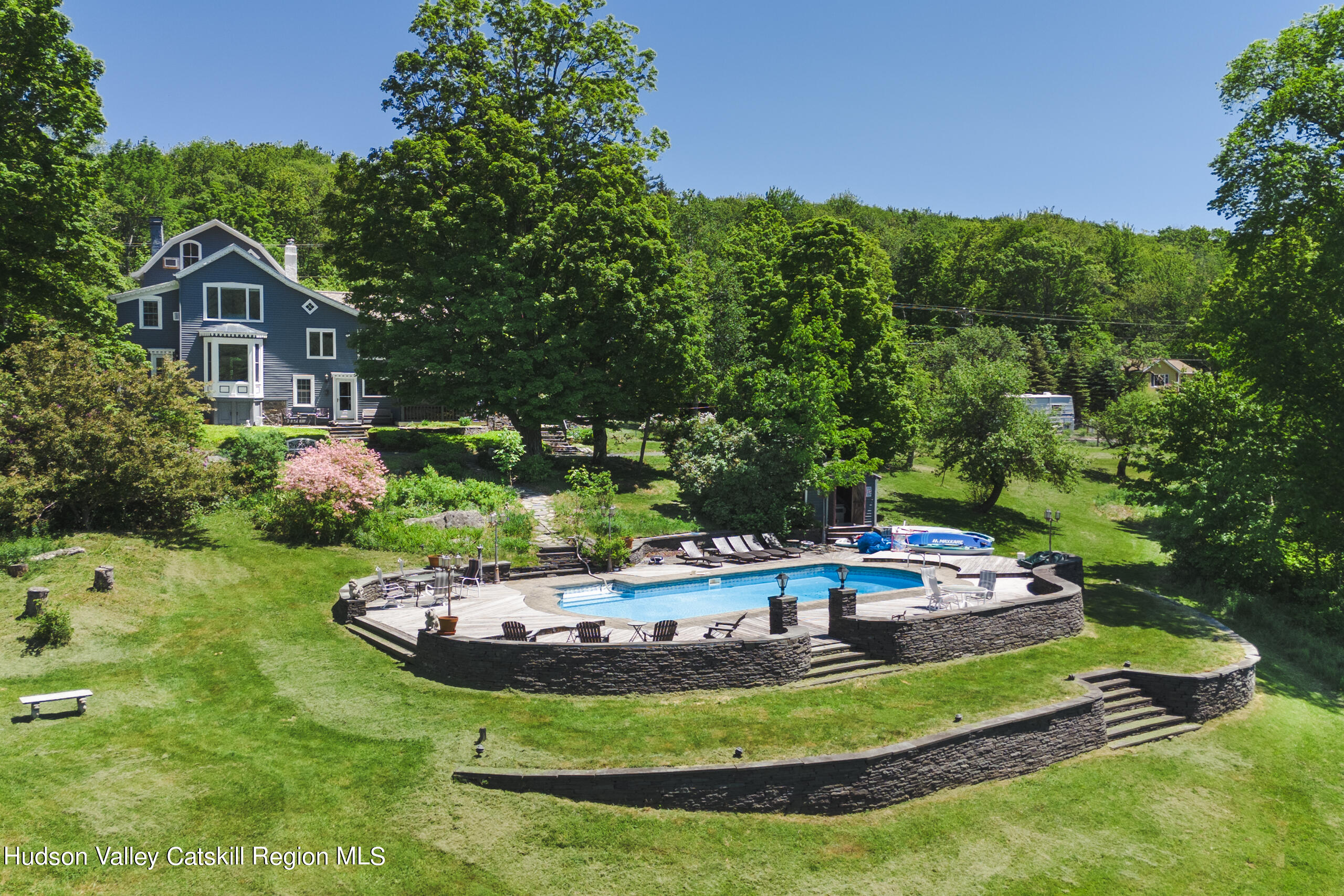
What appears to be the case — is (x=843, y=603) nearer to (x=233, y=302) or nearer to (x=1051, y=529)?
(x=1051, y=529)

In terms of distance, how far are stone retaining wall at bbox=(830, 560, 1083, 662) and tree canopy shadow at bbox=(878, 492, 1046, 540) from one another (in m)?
14.4

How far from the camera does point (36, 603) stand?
16.3 meters

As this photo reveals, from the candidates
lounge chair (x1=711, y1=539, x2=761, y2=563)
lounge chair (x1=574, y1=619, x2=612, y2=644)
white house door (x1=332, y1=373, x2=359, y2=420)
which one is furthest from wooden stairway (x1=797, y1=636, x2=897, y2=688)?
white house door (x1=332, y1=373, x2=359, y2=420)

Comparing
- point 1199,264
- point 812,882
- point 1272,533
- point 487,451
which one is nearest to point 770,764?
point 812,882

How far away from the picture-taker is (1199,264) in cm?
10525

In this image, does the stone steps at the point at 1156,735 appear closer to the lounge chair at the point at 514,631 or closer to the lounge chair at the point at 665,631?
the lounge chair at the point at 665,631

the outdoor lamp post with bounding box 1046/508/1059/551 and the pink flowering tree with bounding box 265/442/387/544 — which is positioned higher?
the pink flowering tree with bounding box 265/442/387/544

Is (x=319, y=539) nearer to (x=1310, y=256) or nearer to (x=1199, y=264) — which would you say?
(x=1310, y=256)

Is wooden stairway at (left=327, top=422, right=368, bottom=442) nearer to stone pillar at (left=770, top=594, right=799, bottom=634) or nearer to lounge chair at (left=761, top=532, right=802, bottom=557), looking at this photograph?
lounge chair at (left=761, top=532, right=802, bottom=557)

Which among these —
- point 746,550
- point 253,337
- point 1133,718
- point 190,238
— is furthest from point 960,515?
point 190,238

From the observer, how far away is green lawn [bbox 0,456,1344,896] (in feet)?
34.5

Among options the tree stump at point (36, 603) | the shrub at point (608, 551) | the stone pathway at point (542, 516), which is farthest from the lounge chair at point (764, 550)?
the tree stump at point (36, 603)

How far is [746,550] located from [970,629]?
9204 mm

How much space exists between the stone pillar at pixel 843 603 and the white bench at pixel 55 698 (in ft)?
43.8
